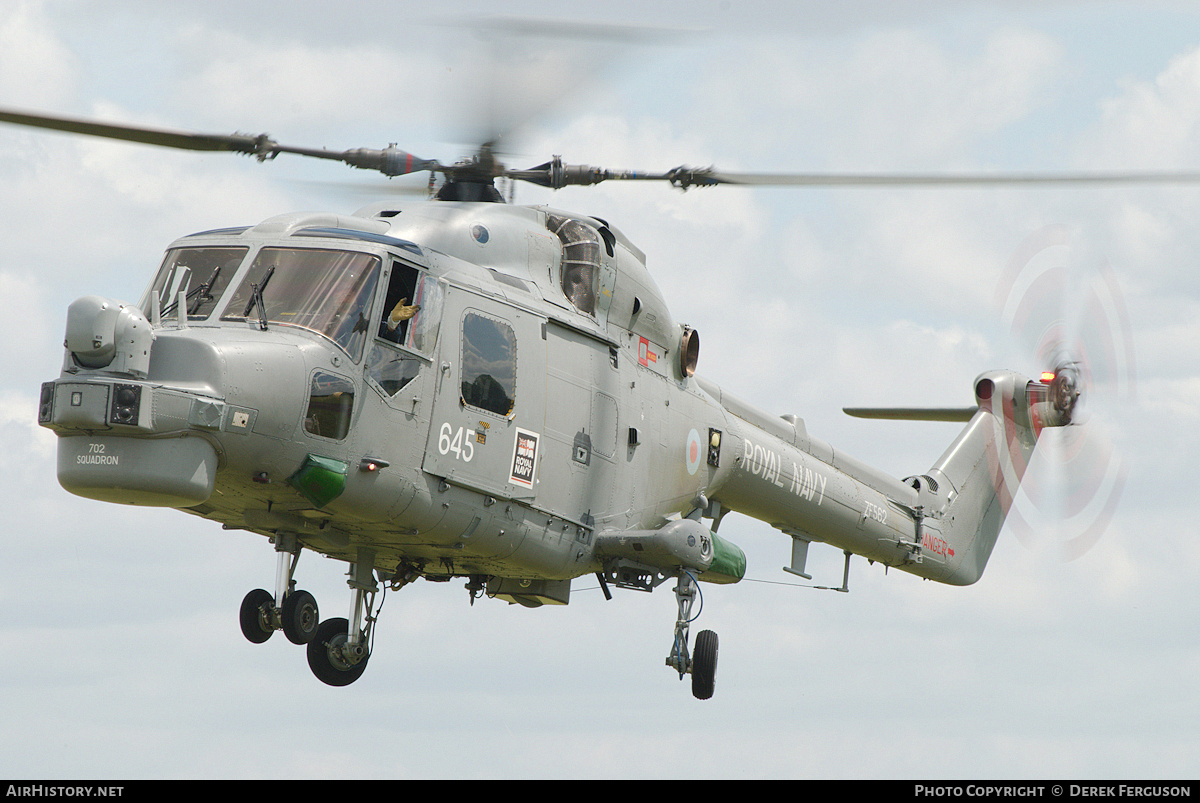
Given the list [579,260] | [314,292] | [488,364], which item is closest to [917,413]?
[579,260]

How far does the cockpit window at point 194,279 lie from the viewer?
12031mm

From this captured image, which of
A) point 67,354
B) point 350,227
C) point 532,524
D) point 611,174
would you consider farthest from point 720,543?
point 67,354

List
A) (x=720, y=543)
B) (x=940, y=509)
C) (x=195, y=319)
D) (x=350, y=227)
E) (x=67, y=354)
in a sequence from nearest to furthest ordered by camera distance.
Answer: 1. (x=67, y=354)
2. (x=195, y=319)
3. (x=350, y=227)
4. (x=720, y=543)
5. (x=940, y=509)

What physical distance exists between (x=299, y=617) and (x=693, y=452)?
4.73 metres

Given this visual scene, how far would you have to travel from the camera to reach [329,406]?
11.5m

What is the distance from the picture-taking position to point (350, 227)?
12.7 m

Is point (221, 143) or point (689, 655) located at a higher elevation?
point (221, 143)

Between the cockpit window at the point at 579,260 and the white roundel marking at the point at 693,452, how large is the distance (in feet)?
7.00

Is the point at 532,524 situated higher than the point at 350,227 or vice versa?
the point at 350,227

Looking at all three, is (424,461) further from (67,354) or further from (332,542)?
(67,354)

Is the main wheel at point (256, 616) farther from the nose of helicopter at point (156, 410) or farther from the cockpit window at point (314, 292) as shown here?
the cockpit window at point (314, 292)

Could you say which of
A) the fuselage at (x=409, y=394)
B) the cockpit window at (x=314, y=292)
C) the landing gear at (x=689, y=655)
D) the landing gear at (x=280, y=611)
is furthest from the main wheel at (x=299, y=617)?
the landing gear at (x=689, y=655)

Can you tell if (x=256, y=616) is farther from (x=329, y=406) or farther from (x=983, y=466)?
(x=983, y=466)

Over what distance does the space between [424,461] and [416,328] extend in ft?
3.78
